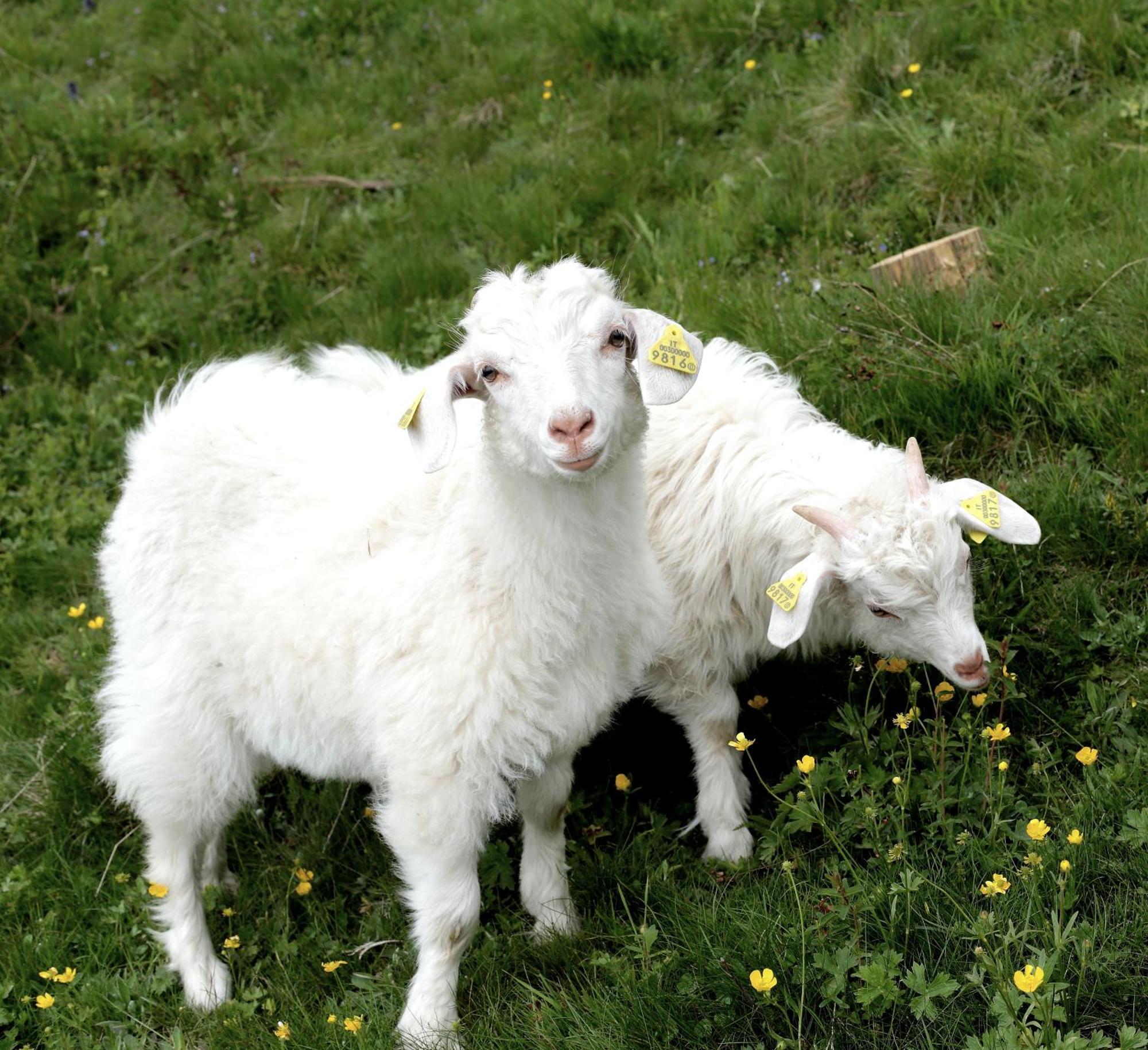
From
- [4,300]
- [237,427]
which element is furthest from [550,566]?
[4,300]

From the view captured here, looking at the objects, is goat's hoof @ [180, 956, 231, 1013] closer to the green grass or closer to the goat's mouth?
the green grass

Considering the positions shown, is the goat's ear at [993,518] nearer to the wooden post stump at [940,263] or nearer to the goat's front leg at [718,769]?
the goat's front leg at [718,769]

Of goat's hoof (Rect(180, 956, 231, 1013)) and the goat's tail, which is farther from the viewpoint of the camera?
the goat's tail

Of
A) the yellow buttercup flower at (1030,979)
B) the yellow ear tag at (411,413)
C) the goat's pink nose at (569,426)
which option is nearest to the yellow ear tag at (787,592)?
the goat's pink nose at (569,426)

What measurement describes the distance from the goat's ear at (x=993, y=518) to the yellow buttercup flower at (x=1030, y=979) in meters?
1.48

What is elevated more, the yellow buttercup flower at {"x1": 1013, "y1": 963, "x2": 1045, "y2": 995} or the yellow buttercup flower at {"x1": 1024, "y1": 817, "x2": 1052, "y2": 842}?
the yellow buttercup flower at {"x1": 1013, "y1": 963, "x2": 1045, "y2": 995}

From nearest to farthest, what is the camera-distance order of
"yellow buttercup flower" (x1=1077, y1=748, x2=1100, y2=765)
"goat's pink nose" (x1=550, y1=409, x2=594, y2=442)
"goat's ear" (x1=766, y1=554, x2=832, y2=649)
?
"goat's pink nose" (x1=550, y1=409, x2=594, y2=442), "yellow buttercup flower" (x1=1077, y1=748, x2=1100, y2=765), "goat's ear" (x1=766, y1=554, x2=832, y2=649)

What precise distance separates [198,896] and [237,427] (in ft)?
5.17

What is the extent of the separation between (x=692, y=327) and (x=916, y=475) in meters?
1.75

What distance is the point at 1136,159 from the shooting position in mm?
5316

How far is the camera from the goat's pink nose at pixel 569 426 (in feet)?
10.2

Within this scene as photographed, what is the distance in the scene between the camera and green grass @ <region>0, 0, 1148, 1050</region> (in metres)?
3.30

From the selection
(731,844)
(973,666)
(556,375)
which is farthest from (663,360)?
(731,844)

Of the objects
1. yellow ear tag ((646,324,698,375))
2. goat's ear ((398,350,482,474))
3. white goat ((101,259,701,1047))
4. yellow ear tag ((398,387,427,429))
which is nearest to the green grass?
white goat ((101,259,701,1047))
